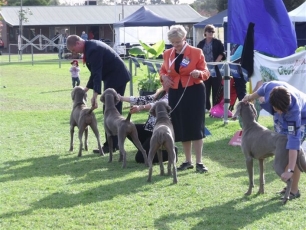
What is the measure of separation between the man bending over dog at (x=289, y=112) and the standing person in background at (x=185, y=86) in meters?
1.62

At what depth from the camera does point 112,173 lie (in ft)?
28.1

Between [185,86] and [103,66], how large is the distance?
2.05 metres

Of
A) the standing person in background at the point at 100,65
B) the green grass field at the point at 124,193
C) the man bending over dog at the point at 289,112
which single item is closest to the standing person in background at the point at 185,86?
the green grass field at the point at 124,193

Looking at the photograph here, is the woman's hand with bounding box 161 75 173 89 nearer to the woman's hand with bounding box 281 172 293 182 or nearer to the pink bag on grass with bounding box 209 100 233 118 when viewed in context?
the woman's hand with bounding box 281 172 293 182

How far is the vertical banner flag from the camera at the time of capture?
10.4m

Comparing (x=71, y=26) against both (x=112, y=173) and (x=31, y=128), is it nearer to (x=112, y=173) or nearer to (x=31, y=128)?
(x=31, y=128)

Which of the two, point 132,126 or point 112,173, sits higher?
point 132,126

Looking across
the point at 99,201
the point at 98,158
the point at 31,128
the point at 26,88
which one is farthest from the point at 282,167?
the point at 26,88

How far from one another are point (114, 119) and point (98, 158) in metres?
0.95

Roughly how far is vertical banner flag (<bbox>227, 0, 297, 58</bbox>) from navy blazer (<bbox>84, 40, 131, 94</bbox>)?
243 centimetres

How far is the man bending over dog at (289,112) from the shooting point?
19.9ft

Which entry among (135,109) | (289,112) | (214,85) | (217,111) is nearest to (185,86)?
(135,109)

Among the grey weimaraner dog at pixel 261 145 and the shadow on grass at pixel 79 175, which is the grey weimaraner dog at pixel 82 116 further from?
the grey weimaraner dog at pixel 261 145

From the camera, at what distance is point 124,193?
7.34 metres
